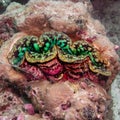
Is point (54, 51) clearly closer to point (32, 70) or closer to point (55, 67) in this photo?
point (55, 67)

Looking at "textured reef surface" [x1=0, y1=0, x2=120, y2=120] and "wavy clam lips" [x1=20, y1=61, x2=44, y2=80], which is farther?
"wavy clam lips" [x1=20, y1=61, x2=44, y2=80]

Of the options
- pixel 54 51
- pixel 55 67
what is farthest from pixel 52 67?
pixel 54 51

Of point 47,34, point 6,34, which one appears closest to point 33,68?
point 47,34

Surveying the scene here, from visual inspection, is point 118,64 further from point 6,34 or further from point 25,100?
point 6,34

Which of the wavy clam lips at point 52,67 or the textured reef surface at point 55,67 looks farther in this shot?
the wavy clam lips at point 52,67
